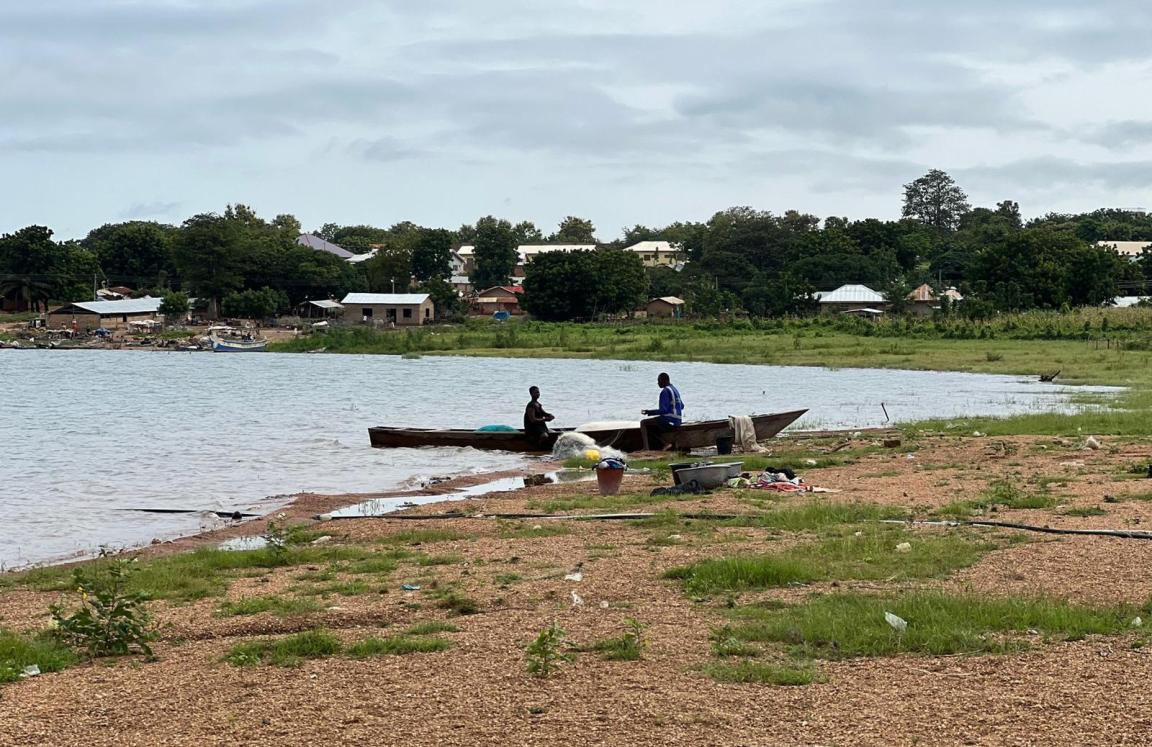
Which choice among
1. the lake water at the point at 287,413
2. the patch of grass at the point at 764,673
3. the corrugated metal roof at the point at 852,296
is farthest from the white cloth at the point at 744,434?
the corrugated metal roof at the point at 852,296

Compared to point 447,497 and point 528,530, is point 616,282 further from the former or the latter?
point 528,530

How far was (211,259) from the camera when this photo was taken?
336 ft

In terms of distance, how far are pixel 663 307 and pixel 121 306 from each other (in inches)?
1687

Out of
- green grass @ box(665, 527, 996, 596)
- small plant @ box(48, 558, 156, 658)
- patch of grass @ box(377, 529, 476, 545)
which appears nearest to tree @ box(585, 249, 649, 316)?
patch of grass @ box(377, 529, 476, 545)

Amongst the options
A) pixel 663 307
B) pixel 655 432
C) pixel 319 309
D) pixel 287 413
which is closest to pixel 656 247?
pixel 663 307

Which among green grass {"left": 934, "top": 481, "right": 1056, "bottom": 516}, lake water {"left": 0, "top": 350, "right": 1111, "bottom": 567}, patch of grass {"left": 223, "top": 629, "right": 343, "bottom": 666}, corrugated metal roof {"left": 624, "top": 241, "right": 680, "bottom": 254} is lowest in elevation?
lake water {"left": 0, "top": 350, "right": 1111, "bottom": 567}

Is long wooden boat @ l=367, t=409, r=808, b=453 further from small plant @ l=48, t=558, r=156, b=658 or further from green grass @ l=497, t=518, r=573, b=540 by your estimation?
small plant @ l=48, t=558, r=156, b=658

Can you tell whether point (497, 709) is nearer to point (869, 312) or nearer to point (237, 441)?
point (237, 441)

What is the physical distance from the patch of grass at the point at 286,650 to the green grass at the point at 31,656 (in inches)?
43.6

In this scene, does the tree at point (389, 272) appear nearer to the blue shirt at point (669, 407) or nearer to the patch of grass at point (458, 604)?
the blue shirt at point (669, 407)

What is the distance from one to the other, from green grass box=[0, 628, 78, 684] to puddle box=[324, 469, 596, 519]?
759 centimetres

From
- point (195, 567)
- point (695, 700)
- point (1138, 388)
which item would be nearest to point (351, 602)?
point (195, 567)

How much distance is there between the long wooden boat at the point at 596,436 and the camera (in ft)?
79.5

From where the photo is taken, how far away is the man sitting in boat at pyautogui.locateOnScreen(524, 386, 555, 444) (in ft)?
83.4
